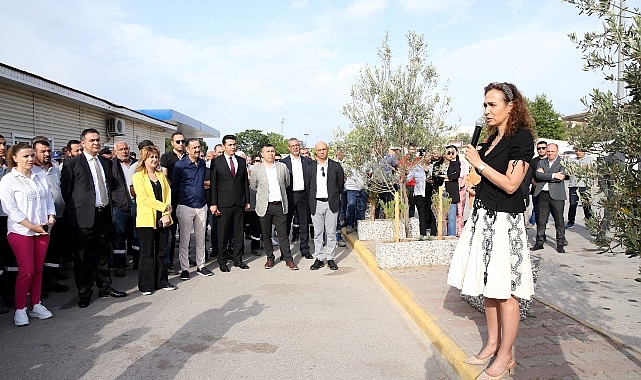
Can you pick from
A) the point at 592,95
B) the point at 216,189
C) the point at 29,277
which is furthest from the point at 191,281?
the point at 592,95

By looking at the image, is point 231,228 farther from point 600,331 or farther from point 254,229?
point 600,331

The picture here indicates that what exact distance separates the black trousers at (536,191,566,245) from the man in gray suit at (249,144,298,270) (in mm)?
4958

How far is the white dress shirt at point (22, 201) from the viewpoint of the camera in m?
5.04

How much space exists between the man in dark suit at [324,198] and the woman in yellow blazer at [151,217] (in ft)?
8.28

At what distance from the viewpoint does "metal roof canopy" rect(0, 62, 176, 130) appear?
30.2ft

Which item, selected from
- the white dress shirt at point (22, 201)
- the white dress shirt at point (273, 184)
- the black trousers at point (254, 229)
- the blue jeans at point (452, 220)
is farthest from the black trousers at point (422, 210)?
the white dress shirt at point (22, 201)

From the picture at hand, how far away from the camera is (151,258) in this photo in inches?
252

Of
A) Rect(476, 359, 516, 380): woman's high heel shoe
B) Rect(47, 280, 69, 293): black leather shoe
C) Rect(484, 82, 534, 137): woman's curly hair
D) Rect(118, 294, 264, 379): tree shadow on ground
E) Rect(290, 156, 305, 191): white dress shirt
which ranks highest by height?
Rect(484, 82, 534, 137): woman's curly hair

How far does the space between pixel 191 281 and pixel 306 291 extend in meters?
1.89

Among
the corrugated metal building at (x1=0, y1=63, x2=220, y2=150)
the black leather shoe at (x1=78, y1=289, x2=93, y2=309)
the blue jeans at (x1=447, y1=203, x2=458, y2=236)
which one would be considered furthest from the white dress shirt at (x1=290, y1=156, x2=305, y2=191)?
the corrugated metal building at (x1=0, y1=63, x2=220, y2=150)

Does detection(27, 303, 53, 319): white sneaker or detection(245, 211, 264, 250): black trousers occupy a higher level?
detection(245, 211, 264, 250): black trousers

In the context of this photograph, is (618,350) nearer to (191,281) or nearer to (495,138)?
(495,138)

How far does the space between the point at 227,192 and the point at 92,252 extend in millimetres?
2286

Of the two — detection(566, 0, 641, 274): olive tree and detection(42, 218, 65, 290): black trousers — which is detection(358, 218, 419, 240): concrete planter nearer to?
detection(42, 218, 65, 290): black trousers
